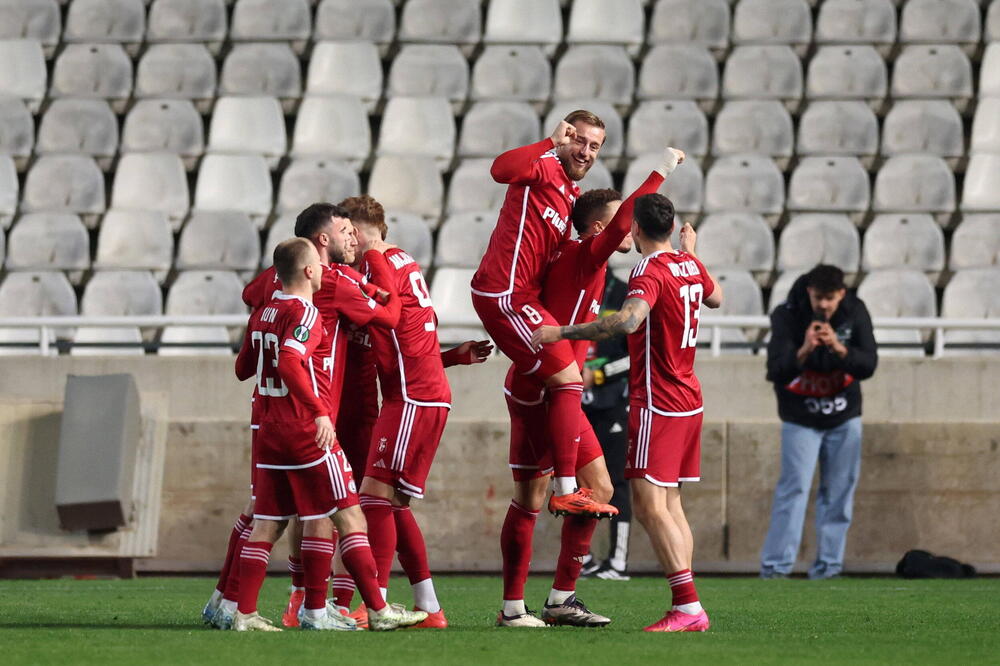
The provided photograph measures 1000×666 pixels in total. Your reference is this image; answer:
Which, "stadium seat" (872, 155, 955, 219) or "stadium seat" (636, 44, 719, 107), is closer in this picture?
"stadium seat" (872, 155, 955, 219)

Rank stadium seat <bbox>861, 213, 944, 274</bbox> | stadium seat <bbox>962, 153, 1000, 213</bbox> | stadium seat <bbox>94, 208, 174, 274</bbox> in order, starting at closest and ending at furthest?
stadium seat <bbox>861, 213, 944, 274</bbox> < stadium seat <bbox>962, 153, 1000, 213</bbox> < stadium seat <bbox>94, 208, 174, 274</bbox>

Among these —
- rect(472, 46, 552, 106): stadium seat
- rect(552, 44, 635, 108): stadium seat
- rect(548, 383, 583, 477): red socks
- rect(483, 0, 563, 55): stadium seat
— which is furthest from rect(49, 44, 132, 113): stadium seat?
rect(548, 383, 583, 477): red socks

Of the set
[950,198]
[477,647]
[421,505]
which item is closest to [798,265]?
[950,198]

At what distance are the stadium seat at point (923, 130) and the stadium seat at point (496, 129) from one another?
3.33 m

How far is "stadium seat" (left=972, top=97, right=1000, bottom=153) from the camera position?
1465cm

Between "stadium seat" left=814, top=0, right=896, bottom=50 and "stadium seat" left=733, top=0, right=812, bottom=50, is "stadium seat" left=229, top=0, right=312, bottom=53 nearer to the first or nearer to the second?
"stadium seat" left=733, top=0, right=812, bottom=50

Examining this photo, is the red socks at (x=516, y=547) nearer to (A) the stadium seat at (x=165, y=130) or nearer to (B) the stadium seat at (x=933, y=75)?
(A) the stadium seat at (x=165, y=130)

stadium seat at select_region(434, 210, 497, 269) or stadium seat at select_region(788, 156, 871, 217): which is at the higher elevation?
stadium seat at select_region(788, 156, 871, 217)

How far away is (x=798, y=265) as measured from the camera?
45.5 ft

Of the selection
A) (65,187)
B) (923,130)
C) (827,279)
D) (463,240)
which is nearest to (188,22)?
(65,187)

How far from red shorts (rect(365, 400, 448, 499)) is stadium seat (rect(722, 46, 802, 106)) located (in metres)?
9.35

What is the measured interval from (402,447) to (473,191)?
26.7ft

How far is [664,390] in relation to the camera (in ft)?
21.6

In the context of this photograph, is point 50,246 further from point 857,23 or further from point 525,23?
point 857,23
